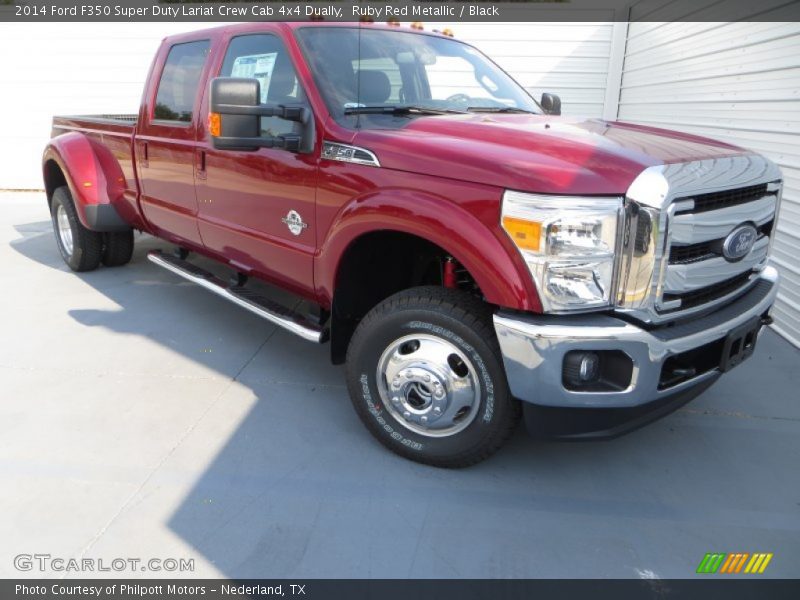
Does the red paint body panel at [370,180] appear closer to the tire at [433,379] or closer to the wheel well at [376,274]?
the wheel well at [376,274]

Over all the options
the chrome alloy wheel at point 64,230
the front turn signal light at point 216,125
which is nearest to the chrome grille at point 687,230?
the front turn signal light at point 216,125

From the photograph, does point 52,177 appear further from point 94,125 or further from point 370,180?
point 370,180

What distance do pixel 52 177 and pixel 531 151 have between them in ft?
17.7

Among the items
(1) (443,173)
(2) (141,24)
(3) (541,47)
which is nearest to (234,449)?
(1) (443,173)

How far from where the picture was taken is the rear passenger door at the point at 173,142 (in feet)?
13.6

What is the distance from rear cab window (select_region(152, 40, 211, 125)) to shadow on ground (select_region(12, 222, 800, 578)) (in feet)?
6.32

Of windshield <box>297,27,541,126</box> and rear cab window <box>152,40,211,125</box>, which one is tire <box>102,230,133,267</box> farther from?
windshield <box>297,27,541,126</box>

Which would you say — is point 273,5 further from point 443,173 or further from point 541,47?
point 443,173

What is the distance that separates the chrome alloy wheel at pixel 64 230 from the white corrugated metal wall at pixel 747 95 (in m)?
6.23

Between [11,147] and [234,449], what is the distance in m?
10.7

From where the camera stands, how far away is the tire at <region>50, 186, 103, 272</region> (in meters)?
5.75

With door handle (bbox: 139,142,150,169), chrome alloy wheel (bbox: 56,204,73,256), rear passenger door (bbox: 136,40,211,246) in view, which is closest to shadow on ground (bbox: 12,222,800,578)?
rear passenger door (bbox: 136,40,211,246)

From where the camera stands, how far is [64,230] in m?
6.14

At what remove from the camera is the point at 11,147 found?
438 inches
